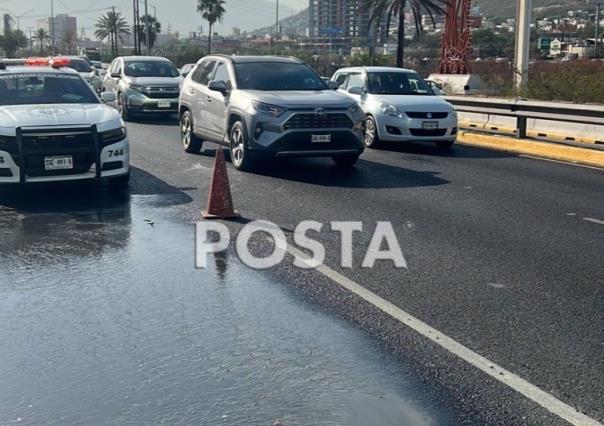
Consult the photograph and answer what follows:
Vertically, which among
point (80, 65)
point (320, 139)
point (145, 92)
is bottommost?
point (320, 139)

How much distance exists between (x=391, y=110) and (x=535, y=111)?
10.1ft

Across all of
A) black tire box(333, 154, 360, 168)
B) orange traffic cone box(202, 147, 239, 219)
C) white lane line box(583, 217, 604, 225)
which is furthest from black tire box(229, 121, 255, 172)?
white lane line box(583, 217, 604, 225)

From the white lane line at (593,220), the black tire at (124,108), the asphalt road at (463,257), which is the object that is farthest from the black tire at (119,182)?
the black tire at (124,108)

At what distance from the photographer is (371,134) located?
17.2 metres

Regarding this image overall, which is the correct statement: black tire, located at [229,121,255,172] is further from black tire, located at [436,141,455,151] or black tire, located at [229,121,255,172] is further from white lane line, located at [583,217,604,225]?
black tire, located at [436,141,455,151]

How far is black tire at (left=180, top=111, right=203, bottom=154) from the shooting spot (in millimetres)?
15873

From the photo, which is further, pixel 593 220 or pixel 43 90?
pixel 43 90

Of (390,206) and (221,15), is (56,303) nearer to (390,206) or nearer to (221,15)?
(390,206)

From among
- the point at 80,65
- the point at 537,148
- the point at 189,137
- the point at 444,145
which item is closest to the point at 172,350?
the point at 189,137

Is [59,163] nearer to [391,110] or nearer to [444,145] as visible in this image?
[391,110]

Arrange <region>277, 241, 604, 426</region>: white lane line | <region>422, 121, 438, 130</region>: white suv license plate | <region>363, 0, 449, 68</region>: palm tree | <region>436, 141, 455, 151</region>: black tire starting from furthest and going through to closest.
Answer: <region>363, 0, 449, 68</region>: palm tree
<region>436, 141, 455, 151</region>: black tire
<region>422, 121, 438, 130</region>: white suv license plate
<region>277, 241, 604, 426</region>: white lane line

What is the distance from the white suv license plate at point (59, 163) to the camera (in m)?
10.4

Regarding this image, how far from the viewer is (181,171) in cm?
1360

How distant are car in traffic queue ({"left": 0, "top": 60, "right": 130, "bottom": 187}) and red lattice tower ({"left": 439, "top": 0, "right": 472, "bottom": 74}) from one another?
36.6 meters
